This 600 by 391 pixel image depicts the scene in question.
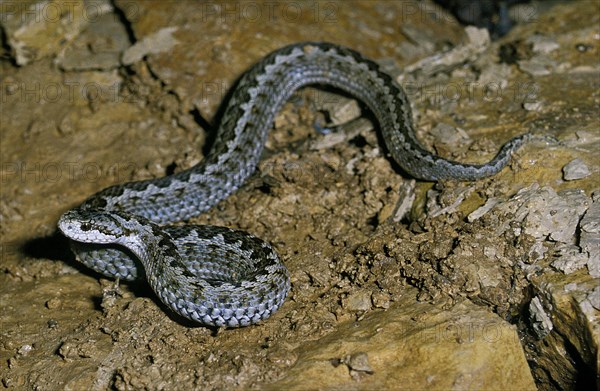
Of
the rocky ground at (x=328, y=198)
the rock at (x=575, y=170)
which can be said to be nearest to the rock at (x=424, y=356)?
the rocky ground at (x=328, y=198)

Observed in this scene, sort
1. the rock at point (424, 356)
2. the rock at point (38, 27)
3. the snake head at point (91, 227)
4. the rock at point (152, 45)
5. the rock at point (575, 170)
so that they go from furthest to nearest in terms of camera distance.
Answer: the rock at point (38, 27)
the rock at point (152, 45)
the snake head at point (91, 227)
the rock at point (575, 170)
the rock at point (424, 356)

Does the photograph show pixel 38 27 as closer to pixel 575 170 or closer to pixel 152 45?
pixel 152 45

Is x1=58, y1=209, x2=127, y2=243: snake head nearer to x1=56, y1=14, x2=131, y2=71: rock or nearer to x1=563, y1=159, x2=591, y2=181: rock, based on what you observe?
x1=56, y1=14, x2=131, y2=71: rock

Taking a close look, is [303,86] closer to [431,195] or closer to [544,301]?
[431,195]

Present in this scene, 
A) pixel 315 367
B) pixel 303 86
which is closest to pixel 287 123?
pixel 303 86

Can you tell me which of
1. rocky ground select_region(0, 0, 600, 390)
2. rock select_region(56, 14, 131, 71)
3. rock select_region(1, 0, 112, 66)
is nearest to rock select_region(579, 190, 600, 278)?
rocky ground select_region(0, 0, 600, 390)

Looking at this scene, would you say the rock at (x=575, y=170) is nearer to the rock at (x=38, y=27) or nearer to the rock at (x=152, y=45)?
the rock at (x=152, y=45)
